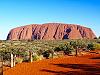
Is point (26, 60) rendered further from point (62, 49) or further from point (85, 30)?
point (85, 30)

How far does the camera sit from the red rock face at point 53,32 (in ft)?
491

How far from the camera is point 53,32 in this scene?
15650 cm

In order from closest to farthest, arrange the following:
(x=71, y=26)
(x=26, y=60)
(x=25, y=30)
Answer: (x=26, y=60) → (x=71, y=26) → (x=25, y=30)

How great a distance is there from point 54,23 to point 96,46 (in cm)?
12948

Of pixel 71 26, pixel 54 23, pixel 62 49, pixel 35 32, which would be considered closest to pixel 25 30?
pixel 35 32

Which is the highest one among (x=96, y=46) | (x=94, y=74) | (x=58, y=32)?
(x=58, y=32)

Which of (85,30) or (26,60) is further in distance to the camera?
(85,30)

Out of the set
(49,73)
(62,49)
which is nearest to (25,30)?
(62,49)

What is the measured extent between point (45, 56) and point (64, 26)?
128465 mm

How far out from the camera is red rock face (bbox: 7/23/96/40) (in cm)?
14962

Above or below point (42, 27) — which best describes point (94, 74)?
below

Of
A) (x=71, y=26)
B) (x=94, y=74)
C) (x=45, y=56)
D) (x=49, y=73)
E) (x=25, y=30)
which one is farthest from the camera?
(x=25, y=30)

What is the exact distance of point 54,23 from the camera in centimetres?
16138

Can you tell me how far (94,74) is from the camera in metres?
14.5
